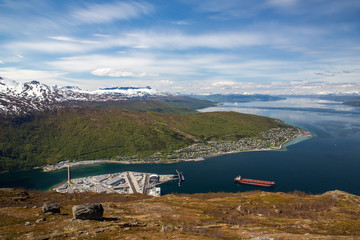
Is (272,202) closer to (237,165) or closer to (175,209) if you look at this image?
(175,209)

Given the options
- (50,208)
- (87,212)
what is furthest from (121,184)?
(87,212)

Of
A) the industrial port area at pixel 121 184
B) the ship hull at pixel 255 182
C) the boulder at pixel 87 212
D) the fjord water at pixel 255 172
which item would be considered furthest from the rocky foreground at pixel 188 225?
the ship hull at pixel 255 182

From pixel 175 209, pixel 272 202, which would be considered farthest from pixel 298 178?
pixel 175 209

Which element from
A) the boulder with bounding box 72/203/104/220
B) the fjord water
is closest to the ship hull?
the fjord water

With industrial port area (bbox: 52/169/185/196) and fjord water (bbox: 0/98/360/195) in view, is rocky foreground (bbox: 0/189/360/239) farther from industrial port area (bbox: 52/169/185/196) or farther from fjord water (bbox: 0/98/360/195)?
fjord water (bbox: 0/98/360/195)

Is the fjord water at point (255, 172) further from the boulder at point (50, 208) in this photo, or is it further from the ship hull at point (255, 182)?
the boulder at point (50, 208)

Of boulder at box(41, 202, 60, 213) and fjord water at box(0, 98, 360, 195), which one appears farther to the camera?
fjord water at box(0, 98, 360, 195)
